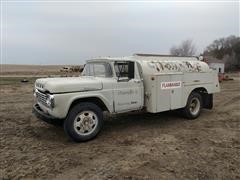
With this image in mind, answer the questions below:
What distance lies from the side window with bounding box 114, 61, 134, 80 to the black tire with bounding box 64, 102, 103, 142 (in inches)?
45.9

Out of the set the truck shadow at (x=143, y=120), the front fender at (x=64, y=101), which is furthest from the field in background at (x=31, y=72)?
the front fender at (x=64, y=101)

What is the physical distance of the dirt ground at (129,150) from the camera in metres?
4.14

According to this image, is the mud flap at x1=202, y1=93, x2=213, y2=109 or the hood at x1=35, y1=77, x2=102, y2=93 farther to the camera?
the mud flap at x1=202, y1=93, x2=213, y2=109

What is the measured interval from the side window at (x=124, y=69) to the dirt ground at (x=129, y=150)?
1454 millimetres

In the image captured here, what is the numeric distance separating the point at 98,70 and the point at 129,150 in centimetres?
248

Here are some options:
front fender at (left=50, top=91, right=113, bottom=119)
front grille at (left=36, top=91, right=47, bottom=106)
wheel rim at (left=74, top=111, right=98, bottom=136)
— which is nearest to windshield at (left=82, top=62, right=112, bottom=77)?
front fender at (left=50, top=91, right=113, bottom=119)

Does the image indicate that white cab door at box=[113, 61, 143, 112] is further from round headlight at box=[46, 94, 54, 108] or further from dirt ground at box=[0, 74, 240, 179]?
round headlight at box=[46, 94, 54, 108]

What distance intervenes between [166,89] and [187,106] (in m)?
1.26

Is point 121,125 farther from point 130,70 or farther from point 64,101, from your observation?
point 64,101

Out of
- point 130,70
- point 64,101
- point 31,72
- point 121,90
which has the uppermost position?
point 31,72

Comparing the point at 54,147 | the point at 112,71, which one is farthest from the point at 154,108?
the point at 54,147

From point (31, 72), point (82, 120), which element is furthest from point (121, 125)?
point (31, 72)

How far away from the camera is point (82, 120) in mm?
5570

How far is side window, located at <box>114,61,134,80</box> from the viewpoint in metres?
6.39
